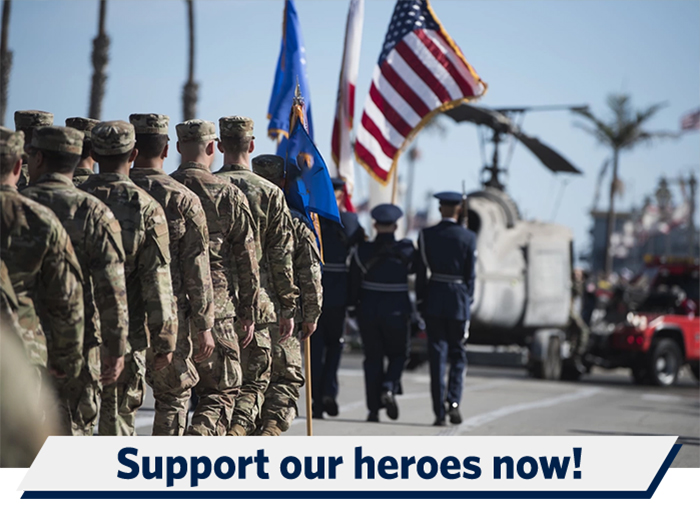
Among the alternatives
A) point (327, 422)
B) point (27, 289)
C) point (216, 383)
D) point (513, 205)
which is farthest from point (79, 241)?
point (513, 205)

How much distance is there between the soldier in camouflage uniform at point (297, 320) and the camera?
7234 mm

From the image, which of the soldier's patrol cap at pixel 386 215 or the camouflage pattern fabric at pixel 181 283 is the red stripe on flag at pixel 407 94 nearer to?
the soldier's patrol cap at pixel 386 215

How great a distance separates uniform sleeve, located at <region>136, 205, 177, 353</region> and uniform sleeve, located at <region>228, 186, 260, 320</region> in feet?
3.61

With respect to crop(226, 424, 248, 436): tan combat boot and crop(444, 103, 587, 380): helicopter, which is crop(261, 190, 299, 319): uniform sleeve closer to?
crop(226, 424, 248, 436): tan combat boot

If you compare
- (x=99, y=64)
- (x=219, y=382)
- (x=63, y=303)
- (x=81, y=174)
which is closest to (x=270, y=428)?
(x=219, y=382)

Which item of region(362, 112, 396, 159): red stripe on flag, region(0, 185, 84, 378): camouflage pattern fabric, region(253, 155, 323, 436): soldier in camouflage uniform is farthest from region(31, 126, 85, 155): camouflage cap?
region(362, 112, 396, 159): red stripe on flag

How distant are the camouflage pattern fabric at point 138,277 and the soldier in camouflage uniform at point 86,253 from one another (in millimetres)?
229

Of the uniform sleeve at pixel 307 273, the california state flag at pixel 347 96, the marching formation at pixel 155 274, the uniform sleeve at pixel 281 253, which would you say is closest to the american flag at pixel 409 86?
the california state flag at pixel 347 96

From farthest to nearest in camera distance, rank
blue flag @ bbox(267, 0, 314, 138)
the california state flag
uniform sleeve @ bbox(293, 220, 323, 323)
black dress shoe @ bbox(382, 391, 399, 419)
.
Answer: the california state flag → blue flag @ bbox(267, 0, 314, 138) → black dress shoe @ bbox(382, 391, 399, 419) → uniform sleeve @ bbox(293, 220, 323, 323)

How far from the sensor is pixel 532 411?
12.4 metres

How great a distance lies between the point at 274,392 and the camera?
726 cm

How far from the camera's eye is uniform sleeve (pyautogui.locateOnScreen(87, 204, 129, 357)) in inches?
198

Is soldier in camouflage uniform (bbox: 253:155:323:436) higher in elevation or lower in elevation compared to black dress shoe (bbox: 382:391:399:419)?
higher

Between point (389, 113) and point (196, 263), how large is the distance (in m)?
7.56
